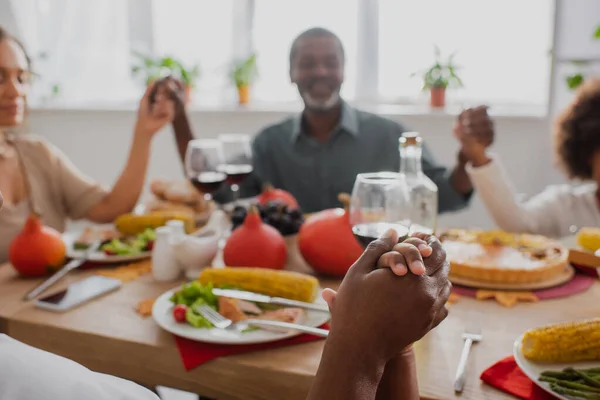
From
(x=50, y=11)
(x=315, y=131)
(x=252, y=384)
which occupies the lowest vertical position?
(x=252, y=384)

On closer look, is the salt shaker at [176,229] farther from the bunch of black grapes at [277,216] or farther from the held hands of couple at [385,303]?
the held hands of couple at [385,303]

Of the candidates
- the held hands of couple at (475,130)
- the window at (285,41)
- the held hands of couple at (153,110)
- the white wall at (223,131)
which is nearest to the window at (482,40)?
the window at (285,41)

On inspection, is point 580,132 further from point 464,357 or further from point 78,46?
point 78,46

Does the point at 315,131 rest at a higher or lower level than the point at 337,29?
lower

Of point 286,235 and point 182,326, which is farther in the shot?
point 286,235

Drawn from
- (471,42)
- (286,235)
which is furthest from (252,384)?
(471,42)

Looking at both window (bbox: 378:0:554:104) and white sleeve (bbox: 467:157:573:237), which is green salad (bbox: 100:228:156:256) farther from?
window (bbox: 378:0:554:104)

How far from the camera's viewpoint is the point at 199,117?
129 inches

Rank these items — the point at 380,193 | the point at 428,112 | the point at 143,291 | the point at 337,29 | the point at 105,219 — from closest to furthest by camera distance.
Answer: the point at 380,193, the point at 143,291, the point at 105,219, the point at 428,112, the point at 337,29

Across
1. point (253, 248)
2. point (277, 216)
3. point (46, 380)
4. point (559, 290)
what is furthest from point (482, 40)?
point (46, 380)

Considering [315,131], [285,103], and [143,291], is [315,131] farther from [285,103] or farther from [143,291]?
[143,291]

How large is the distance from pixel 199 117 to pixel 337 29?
957mm

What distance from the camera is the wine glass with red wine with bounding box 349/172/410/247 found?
2.93 ft

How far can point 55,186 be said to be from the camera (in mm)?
1729
